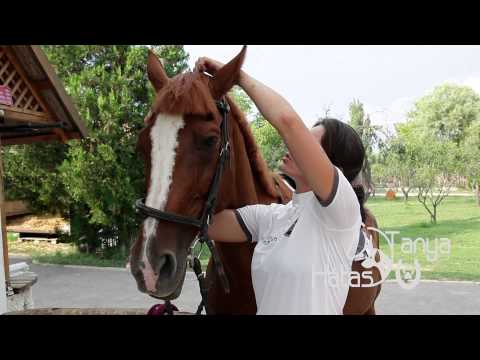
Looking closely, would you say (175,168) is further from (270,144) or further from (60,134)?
(270,144)

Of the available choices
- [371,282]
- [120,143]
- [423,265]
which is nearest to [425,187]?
[423,265]

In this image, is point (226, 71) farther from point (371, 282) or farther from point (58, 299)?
point (58, 299)

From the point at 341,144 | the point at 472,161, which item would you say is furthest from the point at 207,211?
the point at 472,161

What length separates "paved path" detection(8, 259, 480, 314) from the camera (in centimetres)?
675

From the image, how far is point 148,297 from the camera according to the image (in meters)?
8.12

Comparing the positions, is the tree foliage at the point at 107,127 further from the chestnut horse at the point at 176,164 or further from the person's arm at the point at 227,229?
the chestnut horse at the point at 176,164

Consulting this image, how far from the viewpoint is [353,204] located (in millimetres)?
1302

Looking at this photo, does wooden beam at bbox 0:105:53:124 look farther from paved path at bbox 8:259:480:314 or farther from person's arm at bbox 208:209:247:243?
person's arm at bbox 208:209:247:243

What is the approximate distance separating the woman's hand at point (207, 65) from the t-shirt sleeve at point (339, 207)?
707mm

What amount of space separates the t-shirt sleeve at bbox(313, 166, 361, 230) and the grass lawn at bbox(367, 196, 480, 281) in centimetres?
740

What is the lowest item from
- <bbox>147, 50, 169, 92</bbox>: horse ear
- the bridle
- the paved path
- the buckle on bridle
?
the paved path

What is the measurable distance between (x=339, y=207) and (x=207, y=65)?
85 cm

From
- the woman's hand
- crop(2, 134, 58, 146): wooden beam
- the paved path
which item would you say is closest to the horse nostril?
the woman's hand

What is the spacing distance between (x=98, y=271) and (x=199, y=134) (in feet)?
32.2
